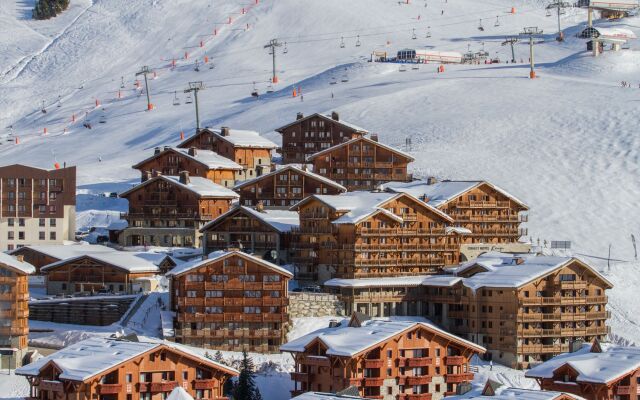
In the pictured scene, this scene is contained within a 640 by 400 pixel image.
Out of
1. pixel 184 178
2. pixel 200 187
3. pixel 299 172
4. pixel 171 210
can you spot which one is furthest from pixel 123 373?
pixel 299 172

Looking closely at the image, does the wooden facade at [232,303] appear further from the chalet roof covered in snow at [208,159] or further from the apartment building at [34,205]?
the chalet roof covered in snow at [208,159]

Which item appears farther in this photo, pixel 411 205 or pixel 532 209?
pixel 532 209

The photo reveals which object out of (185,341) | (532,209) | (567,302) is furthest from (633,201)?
(185,341)

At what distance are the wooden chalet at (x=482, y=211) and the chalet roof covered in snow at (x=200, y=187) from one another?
33.3 feet

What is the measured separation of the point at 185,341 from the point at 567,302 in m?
19.5

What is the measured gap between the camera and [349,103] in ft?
486

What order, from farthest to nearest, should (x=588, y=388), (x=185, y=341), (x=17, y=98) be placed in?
(x=17, y=98) → (x=185, y=341) → (x=588, y=388)

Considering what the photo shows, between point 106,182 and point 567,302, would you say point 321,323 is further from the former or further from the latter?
point 106,182

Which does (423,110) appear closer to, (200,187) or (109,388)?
(200,187)

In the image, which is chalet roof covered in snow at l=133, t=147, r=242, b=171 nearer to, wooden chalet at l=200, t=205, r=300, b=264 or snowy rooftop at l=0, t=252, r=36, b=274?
wooden chalet at l=200, t=205, r=300, b=264

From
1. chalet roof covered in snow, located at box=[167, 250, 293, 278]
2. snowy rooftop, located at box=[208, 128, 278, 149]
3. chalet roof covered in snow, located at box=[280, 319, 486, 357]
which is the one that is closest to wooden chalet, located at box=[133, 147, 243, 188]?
snowy rooftop, located at box=[208, 128, 278, 149]

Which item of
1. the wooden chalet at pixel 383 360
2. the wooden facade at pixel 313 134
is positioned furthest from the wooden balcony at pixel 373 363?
the wooden facade at pixel 313 134

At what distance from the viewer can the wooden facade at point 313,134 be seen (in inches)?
5118

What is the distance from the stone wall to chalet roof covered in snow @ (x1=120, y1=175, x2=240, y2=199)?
731 inches
